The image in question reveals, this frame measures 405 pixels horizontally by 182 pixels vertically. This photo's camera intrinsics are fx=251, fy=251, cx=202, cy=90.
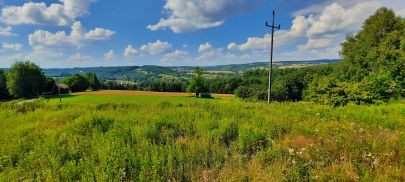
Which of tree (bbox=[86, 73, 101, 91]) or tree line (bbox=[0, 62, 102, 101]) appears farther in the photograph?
tree (bbox=[86, 73, 101, 91])

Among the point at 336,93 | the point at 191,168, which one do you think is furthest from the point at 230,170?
the point at 336,93

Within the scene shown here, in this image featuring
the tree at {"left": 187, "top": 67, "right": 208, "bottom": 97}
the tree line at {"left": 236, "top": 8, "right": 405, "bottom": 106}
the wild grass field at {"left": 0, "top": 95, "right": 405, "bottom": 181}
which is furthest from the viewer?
the tree at {"left": 187, "top": 67, "right": 208, "bottom": 97}

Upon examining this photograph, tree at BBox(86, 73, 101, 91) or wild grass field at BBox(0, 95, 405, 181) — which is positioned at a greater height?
wild grass field at BBox(0, 95, 405, 181)

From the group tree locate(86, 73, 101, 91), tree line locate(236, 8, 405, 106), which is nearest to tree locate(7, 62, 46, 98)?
tree locate(86, 73, 101, 91)

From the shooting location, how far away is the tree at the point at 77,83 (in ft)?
309

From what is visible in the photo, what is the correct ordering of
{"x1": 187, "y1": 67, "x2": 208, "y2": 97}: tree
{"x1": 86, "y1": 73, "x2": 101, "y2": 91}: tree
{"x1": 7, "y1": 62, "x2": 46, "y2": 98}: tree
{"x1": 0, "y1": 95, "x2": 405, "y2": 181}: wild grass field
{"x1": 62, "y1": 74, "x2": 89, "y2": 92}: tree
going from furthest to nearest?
{"x1": 86, "y1": 73, "x2": 101, "y2": 91}: tree < {"x1": 62, "y1": 74, "x2": 89, "y2": 92}: tree < {"x1": 187, "y1": 67, "x2": 208, "y2": 97}: tree < {"x1": 7, "y1": 62, "x2": 46, "y2": 98}: tree < {"x1": 0, "y1": 95, "x2": 405, "y2": 181}: wild grass field

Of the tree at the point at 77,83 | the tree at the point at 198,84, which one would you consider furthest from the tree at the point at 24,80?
the tree at the point at 198,84

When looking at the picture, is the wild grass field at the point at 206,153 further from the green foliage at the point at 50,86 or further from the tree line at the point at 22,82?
the green foliage at the point at 50,86

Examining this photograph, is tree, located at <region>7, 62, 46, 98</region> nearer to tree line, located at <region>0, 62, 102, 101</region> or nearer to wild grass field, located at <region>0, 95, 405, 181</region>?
tree line, located at <region>0, 62, 102, 101</region>

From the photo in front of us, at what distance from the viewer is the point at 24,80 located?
66.4 metres

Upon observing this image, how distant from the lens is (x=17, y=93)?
6569 centimetres

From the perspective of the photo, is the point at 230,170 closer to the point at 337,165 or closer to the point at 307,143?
the point at 337,165

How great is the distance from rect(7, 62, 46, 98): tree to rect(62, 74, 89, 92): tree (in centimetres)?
2258

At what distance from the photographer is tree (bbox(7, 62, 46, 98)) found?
65.4 meters
